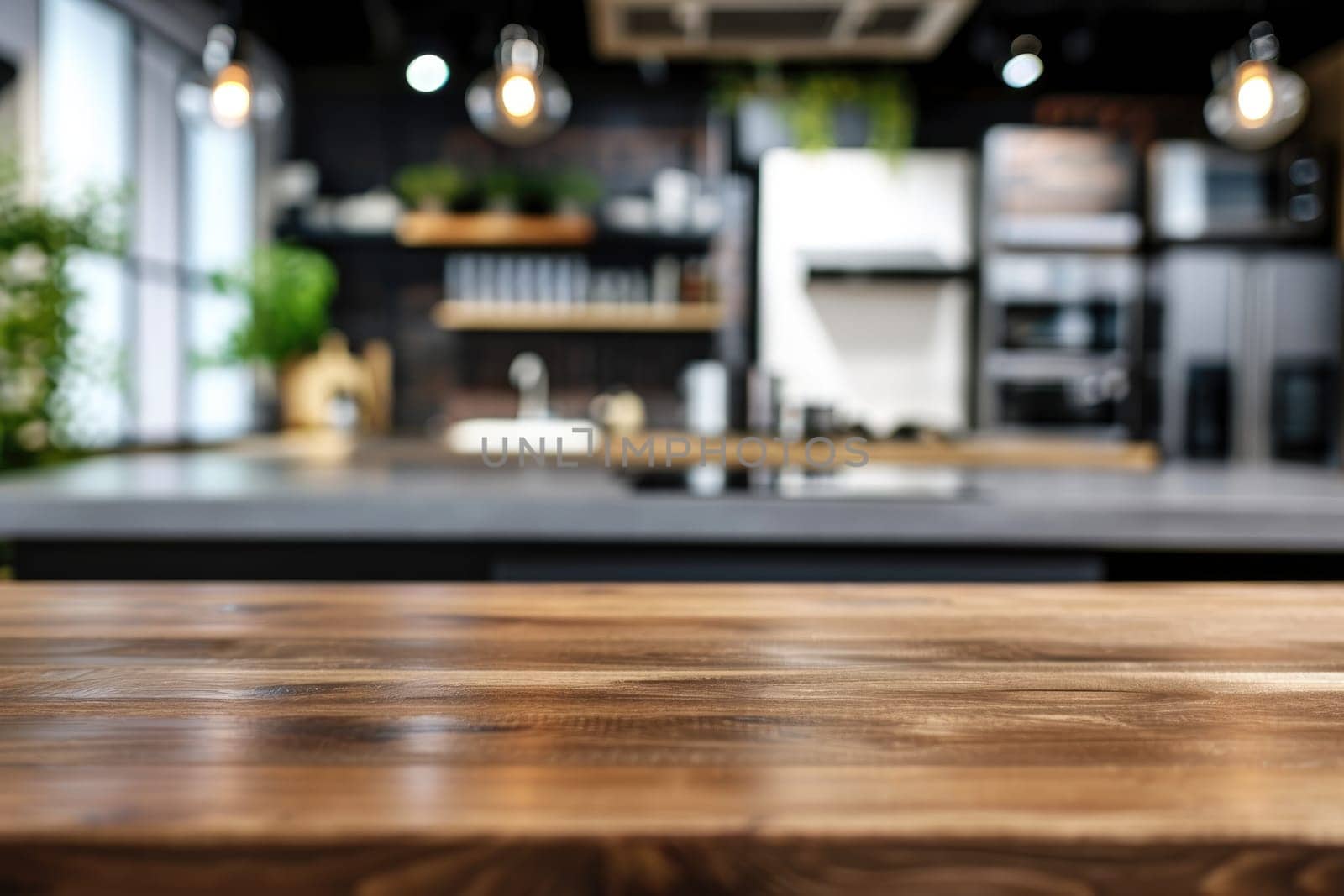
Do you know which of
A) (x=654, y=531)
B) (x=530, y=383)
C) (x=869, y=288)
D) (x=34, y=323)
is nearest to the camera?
(x=654, y=531)

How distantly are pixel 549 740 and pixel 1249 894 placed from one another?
1.16 feet

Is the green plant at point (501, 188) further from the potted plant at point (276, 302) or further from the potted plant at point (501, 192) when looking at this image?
the potted plant at point (276, 302)

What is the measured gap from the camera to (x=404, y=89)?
19.1 ft

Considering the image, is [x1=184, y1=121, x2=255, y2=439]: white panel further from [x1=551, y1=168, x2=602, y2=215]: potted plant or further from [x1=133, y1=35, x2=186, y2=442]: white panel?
[x1=551, y1=168, x2=602, y2=215]: potted plant

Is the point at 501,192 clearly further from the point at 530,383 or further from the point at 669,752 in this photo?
the point at 669,752

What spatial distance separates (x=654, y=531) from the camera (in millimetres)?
1850

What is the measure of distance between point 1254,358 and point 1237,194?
2.61 feet

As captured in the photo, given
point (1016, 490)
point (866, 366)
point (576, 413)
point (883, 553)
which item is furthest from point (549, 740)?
point (576, 413)

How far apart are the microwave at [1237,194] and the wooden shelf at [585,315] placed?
2.22m

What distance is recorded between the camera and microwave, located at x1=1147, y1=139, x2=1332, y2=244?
15.8 ft

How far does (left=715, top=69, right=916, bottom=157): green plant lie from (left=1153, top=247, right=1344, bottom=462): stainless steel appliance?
145cm

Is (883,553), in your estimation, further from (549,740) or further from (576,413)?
(576,413)

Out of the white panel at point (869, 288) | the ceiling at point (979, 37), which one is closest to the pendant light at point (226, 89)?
the ceiling at point (979, 37)

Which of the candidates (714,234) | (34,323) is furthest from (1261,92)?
(34,323)
